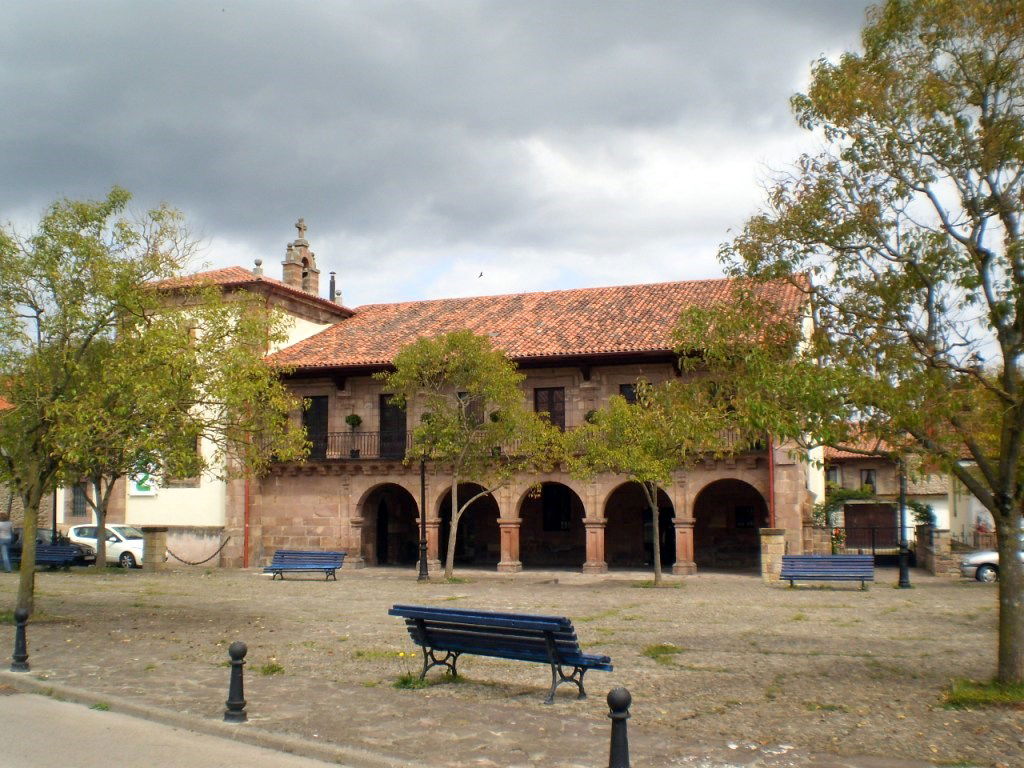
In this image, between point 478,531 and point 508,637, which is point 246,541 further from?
point 508,637

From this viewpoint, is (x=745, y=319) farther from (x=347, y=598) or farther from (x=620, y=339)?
(x=620, y=339)

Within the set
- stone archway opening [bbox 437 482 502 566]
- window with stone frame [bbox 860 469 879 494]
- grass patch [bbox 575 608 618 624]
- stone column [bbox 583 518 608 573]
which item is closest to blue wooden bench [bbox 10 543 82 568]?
stone archway opening [bbox 437 482 502 566]

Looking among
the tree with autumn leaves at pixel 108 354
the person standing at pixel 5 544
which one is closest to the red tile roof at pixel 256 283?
the person standing at pixel 5 544

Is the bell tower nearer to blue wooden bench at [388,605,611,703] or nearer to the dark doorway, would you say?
the dark doorway

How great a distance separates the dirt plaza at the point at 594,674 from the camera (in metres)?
7.36

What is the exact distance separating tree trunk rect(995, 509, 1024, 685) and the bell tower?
29.3 m

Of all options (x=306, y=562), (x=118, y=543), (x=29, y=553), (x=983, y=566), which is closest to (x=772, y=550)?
(x=983, y=566)

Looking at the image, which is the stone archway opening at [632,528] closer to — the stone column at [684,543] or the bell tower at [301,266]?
the stone column at [684,543]

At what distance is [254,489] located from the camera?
31312 millimetres

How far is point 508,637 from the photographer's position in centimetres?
899

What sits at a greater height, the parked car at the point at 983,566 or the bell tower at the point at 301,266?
the bell tower at the point at 301,266

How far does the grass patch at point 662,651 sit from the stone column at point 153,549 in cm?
2042

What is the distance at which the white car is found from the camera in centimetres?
3014

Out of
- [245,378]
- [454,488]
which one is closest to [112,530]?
[454,488]
